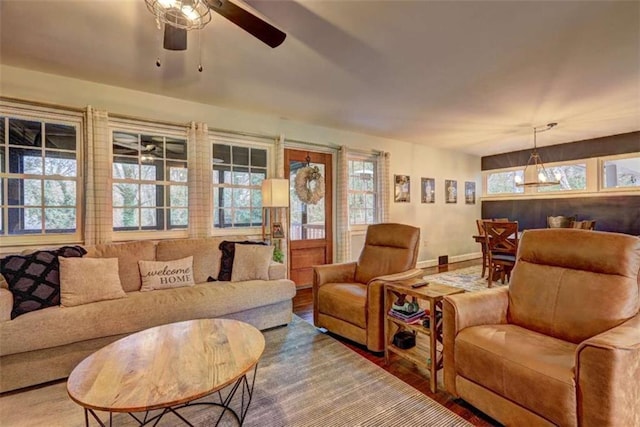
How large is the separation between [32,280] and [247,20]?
2.40 meters

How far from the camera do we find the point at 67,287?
230 centimetres

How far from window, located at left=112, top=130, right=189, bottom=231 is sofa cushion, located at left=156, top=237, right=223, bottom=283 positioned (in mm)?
531

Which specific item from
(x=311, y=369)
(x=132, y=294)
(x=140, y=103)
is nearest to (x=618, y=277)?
(x=311, y=369)

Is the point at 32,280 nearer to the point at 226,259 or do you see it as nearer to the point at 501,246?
the point at 226,259

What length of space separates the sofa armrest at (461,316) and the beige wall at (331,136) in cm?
323

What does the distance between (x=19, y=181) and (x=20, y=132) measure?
1.49 ft

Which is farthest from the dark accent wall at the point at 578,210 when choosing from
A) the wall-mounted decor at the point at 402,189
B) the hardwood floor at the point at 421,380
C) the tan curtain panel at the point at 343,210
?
the hardwood floor at the point at 421,380

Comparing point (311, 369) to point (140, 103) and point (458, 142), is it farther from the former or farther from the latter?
point (458, 142)

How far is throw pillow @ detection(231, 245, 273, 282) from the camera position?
10.2 ft

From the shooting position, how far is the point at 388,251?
3.03 m

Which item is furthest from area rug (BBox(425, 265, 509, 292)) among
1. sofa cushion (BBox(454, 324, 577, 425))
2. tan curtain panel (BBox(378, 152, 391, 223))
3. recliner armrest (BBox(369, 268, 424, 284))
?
sofa cushion (BBox(454, 324, 577, 425))

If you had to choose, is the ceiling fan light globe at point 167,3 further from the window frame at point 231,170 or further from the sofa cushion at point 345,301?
the window frame at point 231,170

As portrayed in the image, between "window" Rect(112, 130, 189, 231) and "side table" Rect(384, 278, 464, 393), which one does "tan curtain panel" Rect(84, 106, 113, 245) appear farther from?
"side table" Rect(384, 278, 464, 393)

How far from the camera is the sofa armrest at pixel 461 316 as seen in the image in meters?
1.83
